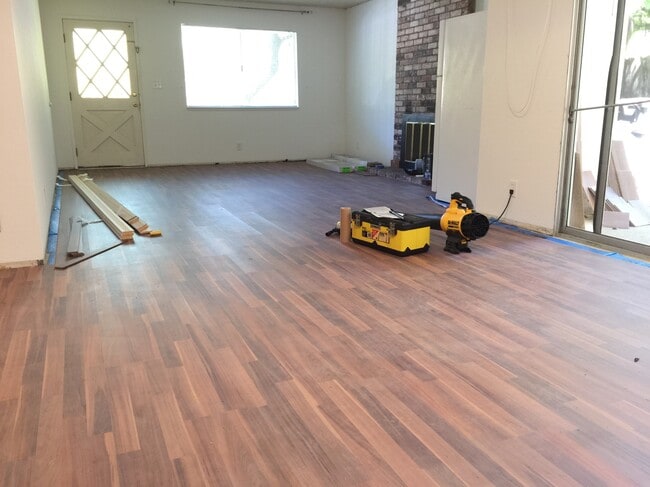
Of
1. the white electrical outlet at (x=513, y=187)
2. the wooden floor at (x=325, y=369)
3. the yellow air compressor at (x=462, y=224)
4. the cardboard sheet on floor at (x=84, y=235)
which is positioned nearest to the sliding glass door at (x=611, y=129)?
the white electrical outlet at (x=513, y=187)

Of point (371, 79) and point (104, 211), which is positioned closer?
point (104, 211)

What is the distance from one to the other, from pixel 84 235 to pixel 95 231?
16 cm

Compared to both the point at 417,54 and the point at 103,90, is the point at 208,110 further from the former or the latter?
the point at 417,54

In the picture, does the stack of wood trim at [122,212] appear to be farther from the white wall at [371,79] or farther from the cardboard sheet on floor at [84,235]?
the white wall at [371,79]

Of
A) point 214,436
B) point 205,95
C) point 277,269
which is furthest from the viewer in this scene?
point 205,95

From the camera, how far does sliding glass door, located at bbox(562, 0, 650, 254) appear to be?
12.7 feet

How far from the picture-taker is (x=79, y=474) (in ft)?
5.12

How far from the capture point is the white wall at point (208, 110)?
8312 mm

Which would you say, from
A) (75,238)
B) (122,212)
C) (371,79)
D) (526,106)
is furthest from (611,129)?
(371,79)

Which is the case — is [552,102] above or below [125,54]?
below

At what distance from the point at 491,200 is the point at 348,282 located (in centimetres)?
224

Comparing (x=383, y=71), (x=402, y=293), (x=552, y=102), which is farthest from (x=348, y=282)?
(x=383, y=71)

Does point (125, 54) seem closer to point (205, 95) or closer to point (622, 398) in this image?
point (205, 95)

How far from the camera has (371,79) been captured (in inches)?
362
